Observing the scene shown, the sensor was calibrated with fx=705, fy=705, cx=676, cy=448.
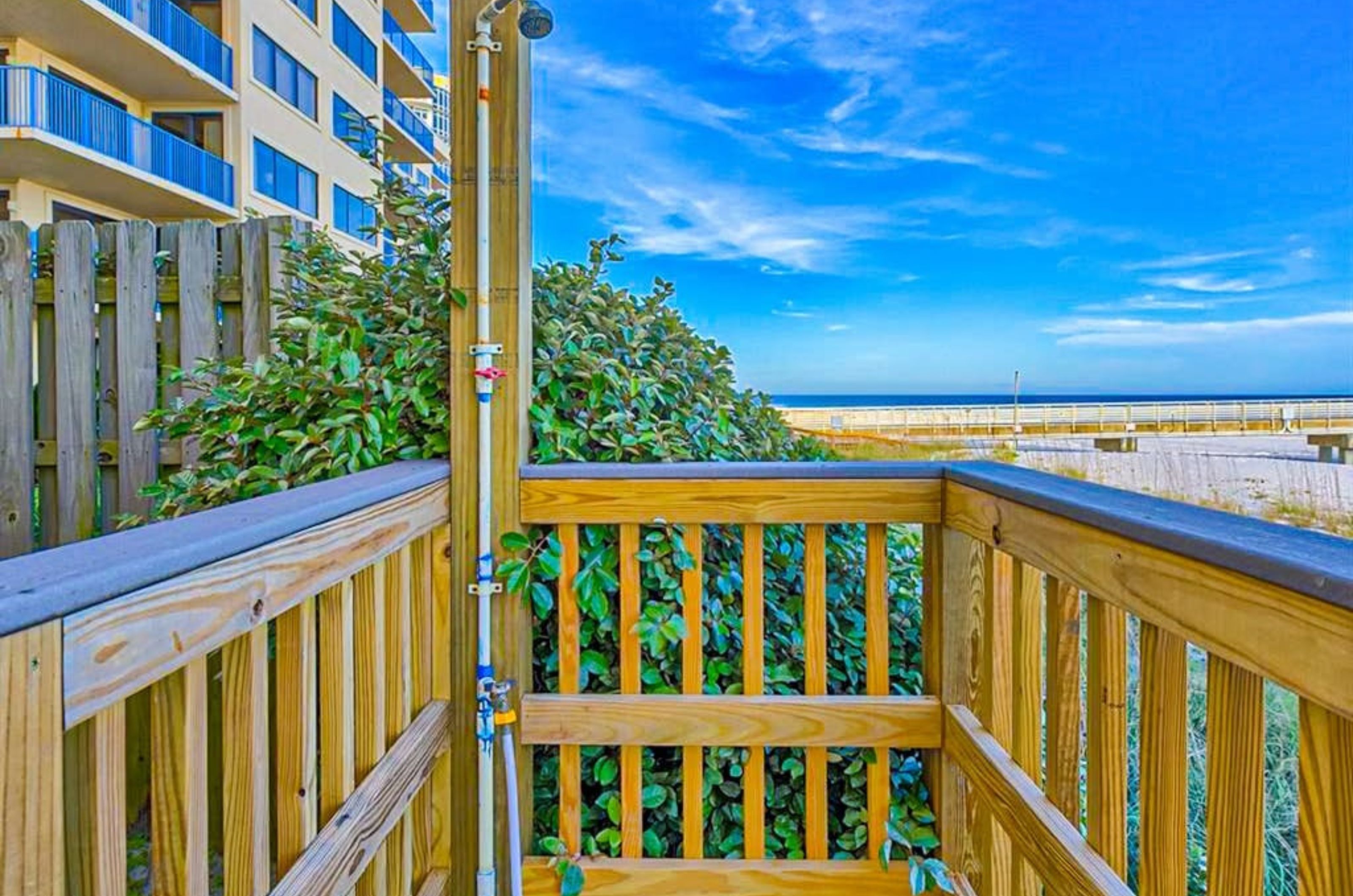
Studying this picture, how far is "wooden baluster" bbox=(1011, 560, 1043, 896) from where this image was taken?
117 cm

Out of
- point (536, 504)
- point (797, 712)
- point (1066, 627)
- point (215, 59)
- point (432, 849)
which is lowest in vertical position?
point (432, 849)

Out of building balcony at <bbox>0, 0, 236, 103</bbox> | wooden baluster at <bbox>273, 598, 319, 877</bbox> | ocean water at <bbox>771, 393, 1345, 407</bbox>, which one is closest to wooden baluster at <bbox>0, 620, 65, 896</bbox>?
wooden baluster at <bbox>273, 598, 319, 877</bbox>

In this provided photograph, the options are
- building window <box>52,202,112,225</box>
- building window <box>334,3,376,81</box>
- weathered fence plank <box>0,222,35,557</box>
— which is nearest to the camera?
weathered fence plank <box>0,222,35,557</box>

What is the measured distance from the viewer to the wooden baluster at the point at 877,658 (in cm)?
147

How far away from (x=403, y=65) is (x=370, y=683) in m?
17.1

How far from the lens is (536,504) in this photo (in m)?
1.45

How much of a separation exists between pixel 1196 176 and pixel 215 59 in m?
11.7

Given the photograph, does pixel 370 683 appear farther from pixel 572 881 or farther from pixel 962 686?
pixel 962 686

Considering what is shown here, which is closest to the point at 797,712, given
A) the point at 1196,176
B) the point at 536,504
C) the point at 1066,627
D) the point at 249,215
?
the point at 1066,627

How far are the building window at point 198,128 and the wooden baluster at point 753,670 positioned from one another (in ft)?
37.4

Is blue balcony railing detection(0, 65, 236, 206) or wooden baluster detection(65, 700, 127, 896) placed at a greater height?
blue balcony railing detection(0, 65, 236, 206)

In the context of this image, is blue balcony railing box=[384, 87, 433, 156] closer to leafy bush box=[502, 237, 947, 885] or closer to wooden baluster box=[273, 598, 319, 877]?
leafy bush box=[502, 237, 947, 885]

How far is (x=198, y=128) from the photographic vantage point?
9773 millimetres

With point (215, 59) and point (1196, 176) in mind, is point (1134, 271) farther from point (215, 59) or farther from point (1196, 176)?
point (215, 59)
